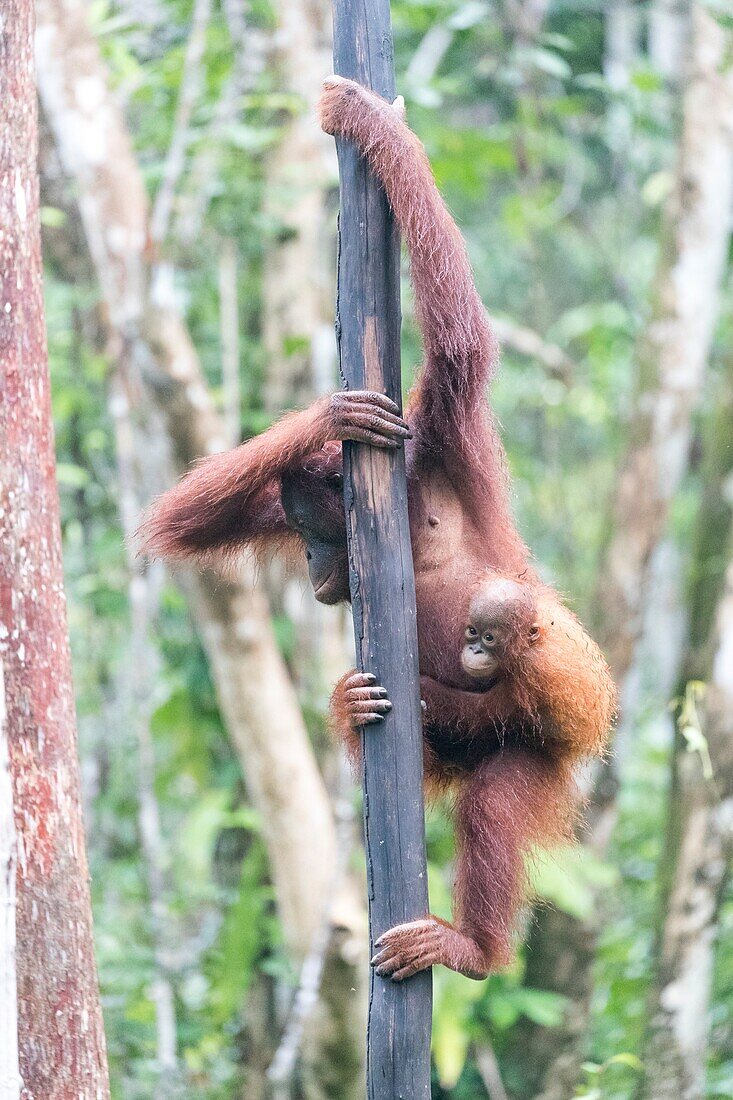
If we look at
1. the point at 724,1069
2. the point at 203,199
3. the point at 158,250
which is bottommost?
the point at 724,1069

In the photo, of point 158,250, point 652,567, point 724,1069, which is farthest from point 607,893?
point 158,250

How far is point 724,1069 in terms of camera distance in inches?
215

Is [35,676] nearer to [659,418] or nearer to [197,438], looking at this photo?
[197,438]

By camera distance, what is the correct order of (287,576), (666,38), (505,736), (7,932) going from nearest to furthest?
(7,932) < (505,736) < (287,576) < (666,38)

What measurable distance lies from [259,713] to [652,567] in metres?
2.16

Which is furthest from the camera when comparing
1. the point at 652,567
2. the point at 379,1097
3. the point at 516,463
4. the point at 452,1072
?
the point at 516,463

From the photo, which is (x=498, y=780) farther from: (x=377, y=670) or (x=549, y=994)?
(x=549, y=994)

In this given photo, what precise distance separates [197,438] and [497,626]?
87.6 inches

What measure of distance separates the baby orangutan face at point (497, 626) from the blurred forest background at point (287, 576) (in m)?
1.60

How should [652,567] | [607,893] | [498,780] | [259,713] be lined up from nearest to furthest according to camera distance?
[498,780] < [259,713] < [652,567] < [607,893]

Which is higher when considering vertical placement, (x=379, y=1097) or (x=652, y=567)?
(x=652, y=567)

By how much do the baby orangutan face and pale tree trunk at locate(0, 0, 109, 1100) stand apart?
102 centimetres

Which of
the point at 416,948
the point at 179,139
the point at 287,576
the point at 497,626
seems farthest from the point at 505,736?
the point at 179,139

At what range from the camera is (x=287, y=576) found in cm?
418
